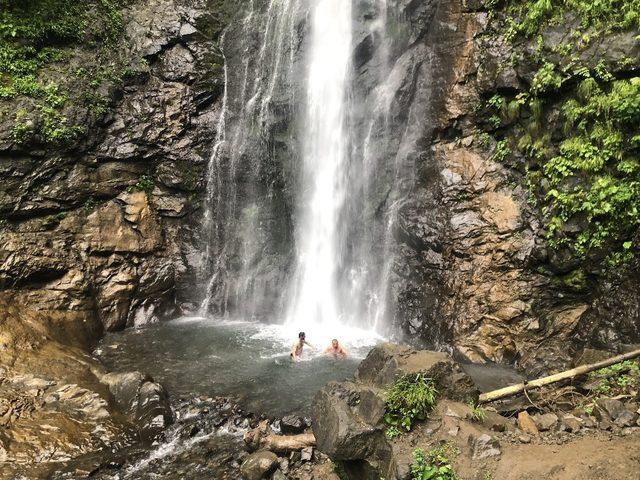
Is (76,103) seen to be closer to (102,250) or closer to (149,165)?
(149,165)

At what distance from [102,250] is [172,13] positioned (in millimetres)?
10692

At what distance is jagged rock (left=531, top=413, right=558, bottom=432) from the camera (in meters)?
6.31

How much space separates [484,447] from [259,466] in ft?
11.9

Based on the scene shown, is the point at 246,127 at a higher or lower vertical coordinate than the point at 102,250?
higher

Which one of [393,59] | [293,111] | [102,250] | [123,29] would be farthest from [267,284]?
[123,29]

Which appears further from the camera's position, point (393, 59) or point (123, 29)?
point (123, 29)

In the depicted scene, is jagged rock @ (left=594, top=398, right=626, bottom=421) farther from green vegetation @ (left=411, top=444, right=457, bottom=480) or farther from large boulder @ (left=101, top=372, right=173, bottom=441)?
large boulder @ (left=101, top=372, right=173, bottom=441)

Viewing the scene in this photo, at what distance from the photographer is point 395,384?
21.7ft

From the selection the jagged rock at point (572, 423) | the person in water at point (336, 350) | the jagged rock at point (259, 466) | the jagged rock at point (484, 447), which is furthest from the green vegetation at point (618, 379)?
the person in water at point (336, 350)

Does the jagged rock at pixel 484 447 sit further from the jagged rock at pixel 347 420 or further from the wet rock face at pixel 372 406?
the jagged rock at pixel 347 420

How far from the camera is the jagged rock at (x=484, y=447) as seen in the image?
18.5 feet

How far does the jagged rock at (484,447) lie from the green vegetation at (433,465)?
0.31 meters

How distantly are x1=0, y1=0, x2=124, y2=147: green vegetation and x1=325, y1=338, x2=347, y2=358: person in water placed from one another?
1102 centimetres

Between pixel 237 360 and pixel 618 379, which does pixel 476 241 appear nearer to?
pixel 618 379
